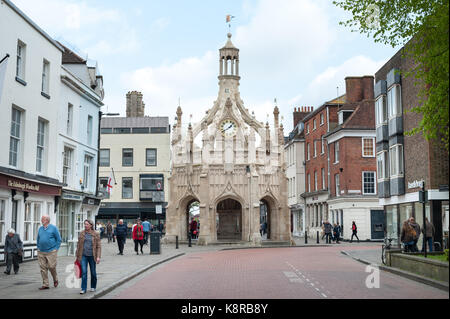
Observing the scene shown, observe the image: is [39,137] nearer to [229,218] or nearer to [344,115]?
[229,218]

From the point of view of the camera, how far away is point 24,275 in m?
16.8

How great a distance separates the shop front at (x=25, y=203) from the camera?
19.8 meters

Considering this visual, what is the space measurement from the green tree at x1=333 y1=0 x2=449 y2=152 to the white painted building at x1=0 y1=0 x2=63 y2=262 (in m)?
11.7

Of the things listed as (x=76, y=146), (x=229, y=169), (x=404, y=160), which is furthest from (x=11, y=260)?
(x=229, y=169)

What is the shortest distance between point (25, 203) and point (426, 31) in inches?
603

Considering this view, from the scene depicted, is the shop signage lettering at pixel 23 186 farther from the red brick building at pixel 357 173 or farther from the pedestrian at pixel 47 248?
the red brick building at pixel 357 173

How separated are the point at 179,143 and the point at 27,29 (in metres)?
20.8

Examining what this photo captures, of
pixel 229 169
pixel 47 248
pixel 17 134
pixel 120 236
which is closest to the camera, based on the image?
pixel 47 248

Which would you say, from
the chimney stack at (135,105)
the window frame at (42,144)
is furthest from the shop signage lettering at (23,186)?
the chimney stack at (135,105)

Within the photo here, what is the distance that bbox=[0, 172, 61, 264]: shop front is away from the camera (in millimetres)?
19766

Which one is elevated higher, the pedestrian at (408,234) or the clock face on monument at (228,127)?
the clock face on monument at (228,127)

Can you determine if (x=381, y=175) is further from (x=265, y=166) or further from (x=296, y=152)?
(x=296, y=152)

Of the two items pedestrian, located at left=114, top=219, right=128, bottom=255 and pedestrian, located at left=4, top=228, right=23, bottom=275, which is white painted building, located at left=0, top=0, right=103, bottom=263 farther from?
pedestrian, located at left=4, top=228, right=23, bottom=275

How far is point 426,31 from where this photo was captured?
49.1 feet
